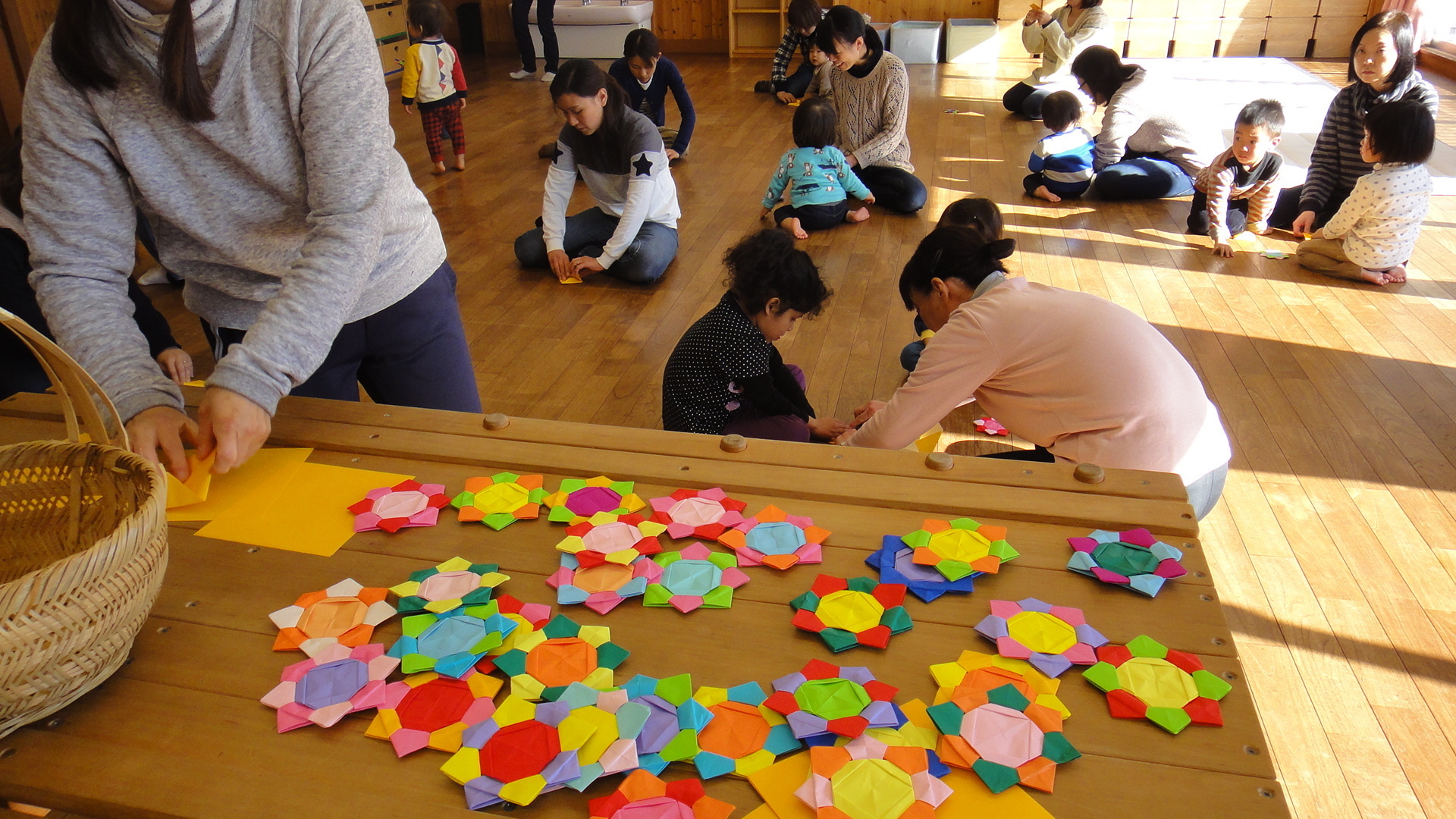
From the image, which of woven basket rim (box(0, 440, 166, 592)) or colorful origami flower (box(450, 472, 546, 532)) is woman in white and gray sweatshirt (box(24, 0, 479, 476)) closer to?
woven basket rim (box(0, 440, 166, 592))

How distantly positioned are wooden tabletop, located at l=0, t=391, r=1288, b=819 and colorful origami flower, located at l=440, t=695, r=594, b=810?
0.05ft

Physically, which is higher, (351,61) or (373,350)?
(351,61)

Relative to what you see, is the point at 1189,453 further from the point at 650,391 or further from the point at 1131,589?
the point at 650,391

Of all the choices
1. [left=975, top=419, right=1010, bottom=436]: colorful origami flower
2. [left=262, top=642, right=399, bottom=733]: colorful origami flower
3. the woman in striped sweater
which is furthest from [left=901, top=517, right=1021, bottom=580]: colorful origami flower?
the woman in striped sweater

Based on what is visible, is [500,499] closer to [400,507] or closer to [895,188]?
[400,507]

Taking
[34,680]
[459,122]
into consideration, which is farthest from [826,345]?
[459,122]

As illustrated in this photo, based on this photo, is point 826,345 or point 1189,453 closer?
point 1189,453

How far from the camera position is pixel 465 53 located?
8.64m

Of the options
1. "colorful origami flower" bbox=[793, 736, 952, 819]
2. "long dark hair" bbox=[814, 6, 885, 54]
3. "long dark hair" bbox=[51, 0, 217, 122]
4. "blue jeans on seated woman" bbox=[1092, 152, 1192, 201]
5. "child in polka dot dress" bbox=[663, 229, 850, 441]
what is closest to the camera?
"colorful origami flower" bbox=[793, 736, 952, 819]

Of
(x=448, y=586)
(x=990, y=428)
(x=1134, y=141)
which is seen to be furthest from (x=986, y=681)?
(x=1134, y=141)

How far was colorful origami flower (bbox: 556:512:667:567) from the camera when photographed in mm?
968

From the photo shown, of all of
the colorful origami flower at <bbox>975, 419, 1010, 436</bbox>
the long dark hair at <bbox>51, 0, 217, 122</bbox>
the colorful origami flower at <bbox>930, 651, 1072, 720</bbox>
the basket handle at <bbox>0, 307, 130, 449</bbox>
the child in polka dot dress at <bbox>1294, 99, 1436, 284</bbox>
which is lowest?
the colorful origami flower at <bbox>975, 419, 1010, 436</bbox>

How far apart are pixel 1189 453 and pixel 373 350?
4.37 ft

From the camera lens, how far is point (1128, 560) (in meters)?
0.93
